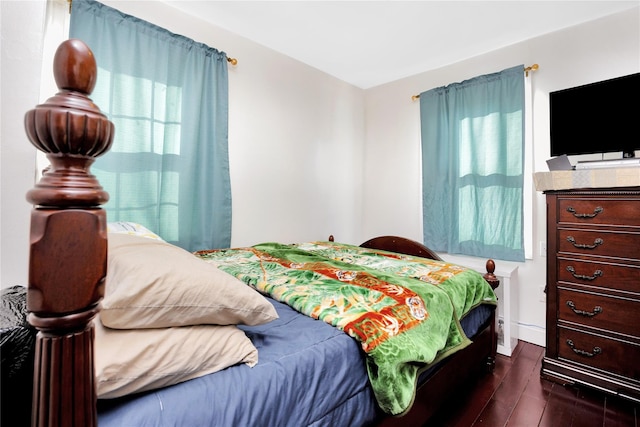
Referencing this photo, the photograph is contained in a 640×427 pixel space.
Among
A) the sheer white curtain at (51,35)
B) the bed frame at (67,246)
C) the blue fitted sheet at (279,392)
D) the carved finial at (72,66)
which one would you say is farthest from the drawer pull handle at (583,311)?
the sheer white curtain at (51,35)

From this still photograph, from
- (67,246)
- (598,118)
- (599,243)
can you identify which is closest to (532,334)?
(599,243)

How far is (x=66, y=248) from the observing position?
1.40 feet

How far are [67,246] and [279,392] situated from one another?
0.66 meters

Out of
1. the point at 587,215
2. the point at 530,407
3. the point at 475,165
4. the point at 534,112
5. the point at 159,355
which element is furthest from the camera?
the point at 475,165

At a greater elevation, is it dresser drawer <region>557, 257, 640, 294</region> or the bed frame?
the bed frame

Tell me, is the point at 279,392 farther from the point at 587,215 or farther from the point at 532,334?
the point at 532,334

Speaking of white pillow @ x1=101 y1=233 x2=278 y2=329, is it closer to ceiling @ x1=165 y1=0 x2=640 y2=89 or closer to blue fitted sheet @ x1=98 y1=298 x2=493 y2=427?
blue fitted sheet @ x1=98 y1=298 x2=493 y2=427

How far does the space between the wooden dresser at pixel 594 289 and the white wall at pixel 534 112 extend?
0.71 meters

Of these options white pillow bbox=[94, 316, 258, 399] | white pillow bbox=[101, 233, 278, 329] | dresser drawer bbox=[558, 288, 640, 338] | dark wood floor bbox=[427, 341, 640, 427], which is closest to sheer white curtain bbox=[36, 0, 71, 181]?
white pillow bbox=[101, 233, 278, 329]

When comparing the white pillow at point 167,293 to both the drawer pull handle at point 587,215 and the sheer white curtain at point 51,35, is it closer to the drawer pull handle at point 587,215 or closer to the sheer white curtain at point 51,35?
the sheer white curtain at point 51,35

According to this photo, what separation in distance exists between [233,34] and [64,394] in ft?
9.78

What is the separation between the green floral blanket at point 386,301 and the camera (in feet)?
3.49

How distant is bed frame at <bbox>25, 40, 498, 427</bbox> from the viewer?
0.42 metres

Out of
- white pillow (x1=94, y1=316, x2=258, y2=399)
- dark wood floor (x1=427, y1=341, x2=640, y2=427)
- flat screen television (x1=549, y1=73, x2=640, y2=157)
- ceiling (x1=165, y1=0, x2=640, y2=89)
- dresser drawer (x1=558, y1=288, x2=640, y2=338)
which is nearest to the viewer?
white pillow (x1=94, y1=316, x2=258, y2=399)
